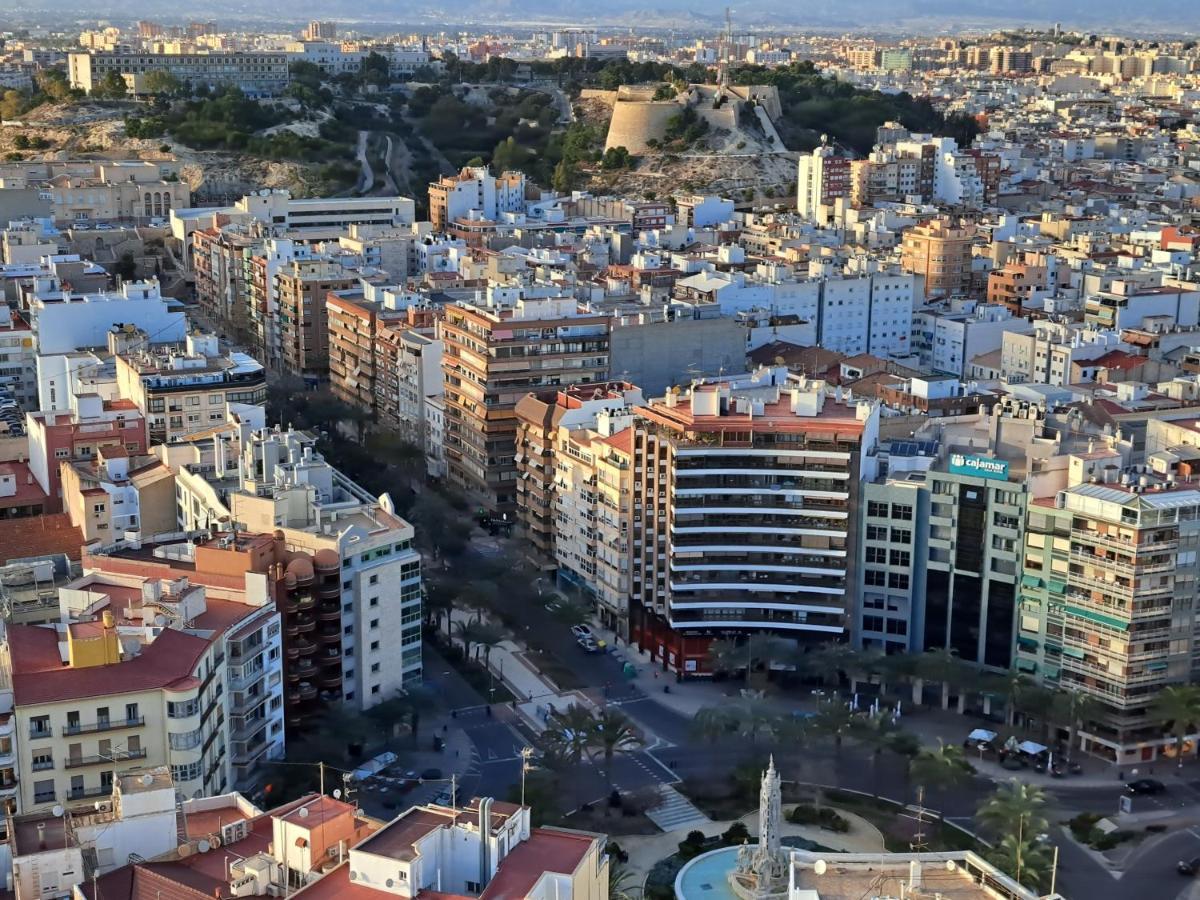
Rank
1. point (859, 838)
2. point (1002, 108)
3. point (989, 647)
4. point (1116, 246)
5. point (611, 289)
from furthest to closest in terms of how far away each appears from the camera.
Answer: point (1002, 108), point (1116, 246), point (611, 289), point (989, 647), point (859, 838)

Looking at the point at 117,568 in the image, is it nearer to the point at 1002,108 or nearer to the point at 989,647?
the point at 989,647

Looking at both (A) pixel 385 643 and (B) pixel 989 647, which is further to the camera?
(B) pixel 989 647

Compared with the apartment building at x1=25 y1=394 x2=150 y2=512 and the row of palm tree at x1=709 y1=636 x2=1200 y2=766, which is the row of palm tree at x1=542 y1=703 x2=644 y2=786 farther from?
the apartment building at x1=25 y1=394 x2=150 y2=512

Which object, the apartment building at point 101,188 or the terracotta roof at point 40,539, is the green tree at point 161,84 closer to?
the apartment building at point 101,188

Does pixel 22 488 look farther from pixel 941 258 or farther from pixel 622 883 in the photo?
pixel 941 258

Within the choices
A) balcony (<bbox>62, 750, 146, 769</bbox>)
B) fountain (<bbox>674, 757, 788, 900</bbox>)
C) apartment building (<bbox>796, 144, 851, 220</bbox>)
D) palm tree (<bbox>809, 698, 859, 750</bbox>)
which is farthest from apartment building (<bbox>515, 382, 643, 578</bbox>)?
apartment building (<bbox>796, 144, 851, 220</bbox>)

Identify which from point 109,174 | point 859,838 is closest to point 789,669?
point 859,838
